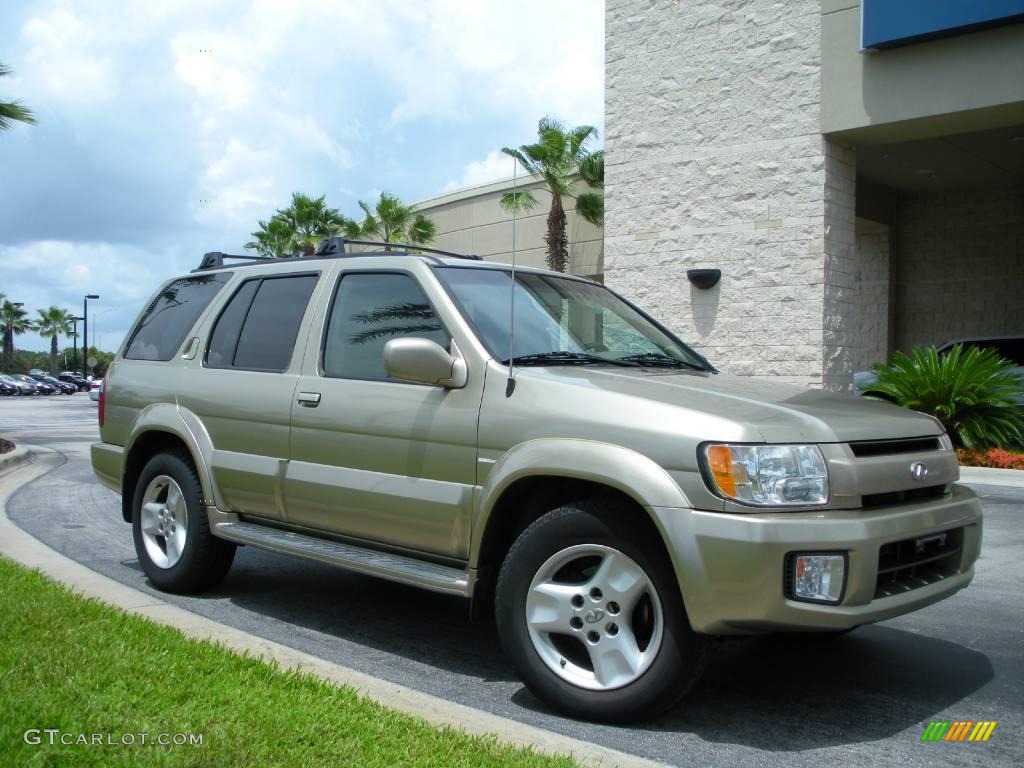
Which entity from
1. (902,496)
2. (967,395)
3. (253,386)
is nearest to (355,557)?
(253,386)

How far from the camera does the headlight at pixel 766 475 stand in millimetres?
3643

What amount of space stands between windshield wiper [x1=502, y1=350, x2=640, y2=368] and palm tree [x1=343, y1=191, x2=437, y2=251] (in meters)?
25.9

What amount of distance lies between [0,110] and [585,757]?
53.4 feet

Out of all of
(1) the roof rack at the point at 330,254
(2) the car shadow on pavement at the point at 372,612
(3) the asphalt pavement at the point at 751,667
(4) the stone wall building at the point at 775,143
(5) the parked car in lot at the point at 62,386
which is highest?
(4) the stone wall building at the point at 775,143

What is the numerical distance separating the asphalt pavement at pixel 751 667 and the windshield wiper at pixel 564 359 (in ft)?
4.71

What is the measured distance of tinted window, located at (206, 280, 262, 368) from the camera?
5953 millimetres

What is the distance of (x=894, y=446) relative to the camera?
4.09 metres

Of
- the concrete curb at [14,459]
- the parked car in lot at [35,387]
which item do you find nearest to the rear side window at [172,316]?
the concrete curb at [14,459]

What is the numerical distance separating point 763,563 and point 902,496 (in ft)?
2.83

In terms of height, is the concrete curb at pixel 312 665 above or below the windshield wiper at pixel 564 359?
below

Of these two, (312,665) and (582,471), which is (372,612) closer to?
(312,665)

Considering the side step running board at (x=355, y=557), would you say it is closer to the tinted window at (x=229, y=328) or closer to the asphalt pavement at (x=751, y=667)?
the asphalt pavement at (x=751, y=667)

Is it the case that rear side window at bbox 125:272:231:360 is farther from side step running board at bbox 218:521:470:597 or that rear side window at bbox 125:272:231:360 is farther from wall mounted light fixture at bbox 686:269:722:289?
wall mounted light fixture at bbox 686:269:722:289

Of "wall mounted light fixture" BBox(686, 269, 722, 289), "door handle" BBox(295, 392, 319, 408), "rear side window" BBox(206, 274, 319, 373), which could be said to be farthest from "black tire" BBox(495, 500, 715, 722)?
"wall mounted light fixture" BBox(686, 269, 722, 289)
